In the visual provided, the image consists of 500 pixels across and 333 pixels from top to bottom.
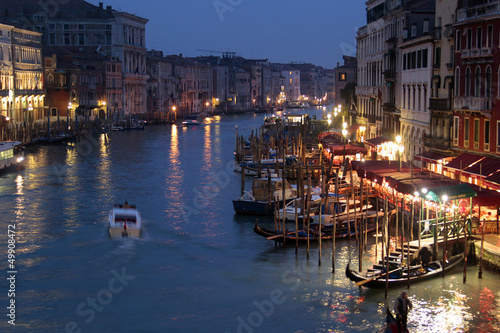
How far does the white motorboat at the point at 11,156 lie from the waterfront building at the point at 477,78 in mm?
18561

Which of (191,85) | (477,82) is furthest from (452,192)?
(191,85)

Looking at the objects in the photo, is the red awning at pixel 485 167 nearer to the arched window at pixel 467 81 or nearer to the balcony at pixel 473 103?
the balcony at pixel 473 103

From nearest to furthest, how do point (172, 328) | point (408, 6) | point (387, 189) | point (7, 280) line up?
1. point (172, 328)
2. point (7, 280)
3. point (387, 189)
4. point (408, 6)

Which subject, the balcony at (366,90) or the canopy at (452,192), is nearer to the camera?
the canopy at (452,192)

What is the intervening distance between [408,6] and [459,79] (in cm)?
807

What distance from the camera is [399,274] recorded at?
15.1 metres

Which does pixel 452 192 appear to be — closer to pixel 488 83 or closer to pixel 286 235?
pixel 286 235

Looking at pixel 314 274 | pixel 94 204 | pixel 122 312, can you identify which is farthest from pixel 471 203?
pixel 94 204

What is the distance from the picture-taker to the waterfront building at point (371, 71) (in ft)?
114

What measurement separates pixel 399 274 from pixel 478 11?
8552mm

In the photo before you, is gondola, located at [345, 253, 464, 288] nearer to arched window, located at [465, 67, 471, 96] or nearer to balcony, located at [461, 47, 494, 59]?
balcony, located at [461, 47, 494, 59]

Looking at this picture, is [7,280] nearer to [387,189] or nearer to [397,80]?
[387,189]

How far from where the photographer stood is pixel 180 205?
2488cm

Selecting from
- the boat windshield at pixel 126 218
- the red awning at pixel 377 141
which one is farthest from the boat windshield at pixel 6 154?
the red awning at pixel 377 141
